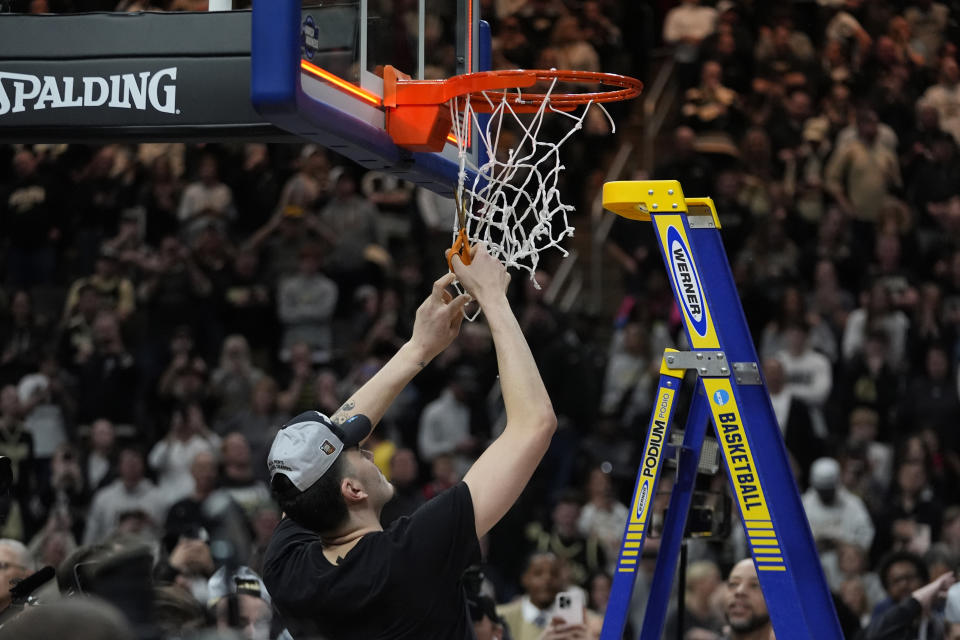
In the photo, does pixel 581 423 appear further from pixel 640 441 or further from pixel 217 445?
pixel 217 445

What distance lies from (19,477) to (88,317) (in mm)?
1856

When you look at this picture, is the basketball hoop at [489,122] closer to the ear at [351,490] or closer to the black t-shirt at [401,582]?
the ear at [351,490]

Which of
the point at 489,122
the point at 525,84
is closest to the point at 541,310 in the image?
the point at 489,122

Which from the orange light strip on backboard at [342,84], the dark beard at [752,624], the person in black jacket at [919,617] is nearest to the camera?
the orange light strip on backboard at [342,84]

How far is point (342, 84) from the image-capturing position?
5.32m

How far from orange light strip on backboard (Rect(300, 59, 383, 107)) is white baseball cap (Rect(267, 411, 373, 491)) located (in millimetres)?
1204

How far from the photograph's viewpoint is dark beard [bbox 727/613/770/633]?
6945 mm

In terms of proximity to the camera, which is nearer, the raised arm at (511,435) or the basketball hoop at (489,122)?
the raised arm at (511,435)

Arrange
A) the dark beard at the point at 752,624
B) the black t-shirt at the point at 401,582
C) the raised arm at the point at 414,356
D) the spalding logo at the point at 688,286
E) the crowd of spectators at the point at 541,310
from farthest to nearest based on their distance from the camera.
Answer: the crowd of spectators at the point at 541,310 → the dark beard at the point at 752,624 → the raised arm at the point at 414,356 → the spalding logo at the point at 688,286 → the black t-shirt at the point at 401,582

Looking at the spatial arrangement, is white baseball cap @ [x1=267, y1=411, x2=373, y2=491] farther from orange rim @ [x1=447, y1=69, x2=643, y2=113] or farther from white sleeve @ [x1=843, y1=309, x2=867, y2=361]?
white sleeve @ [x1=843, y1=309, x2=867, y2=361]

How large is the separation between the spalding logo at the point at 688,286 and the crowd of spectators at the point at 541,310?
5224mm

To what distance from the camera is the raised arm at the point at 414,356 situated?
17.5 feet

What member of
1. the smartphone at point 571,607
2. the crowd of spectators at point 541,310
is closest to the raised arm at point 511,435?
the smartphone at point 571,607

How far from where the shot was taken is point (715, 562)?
34.6 feet
